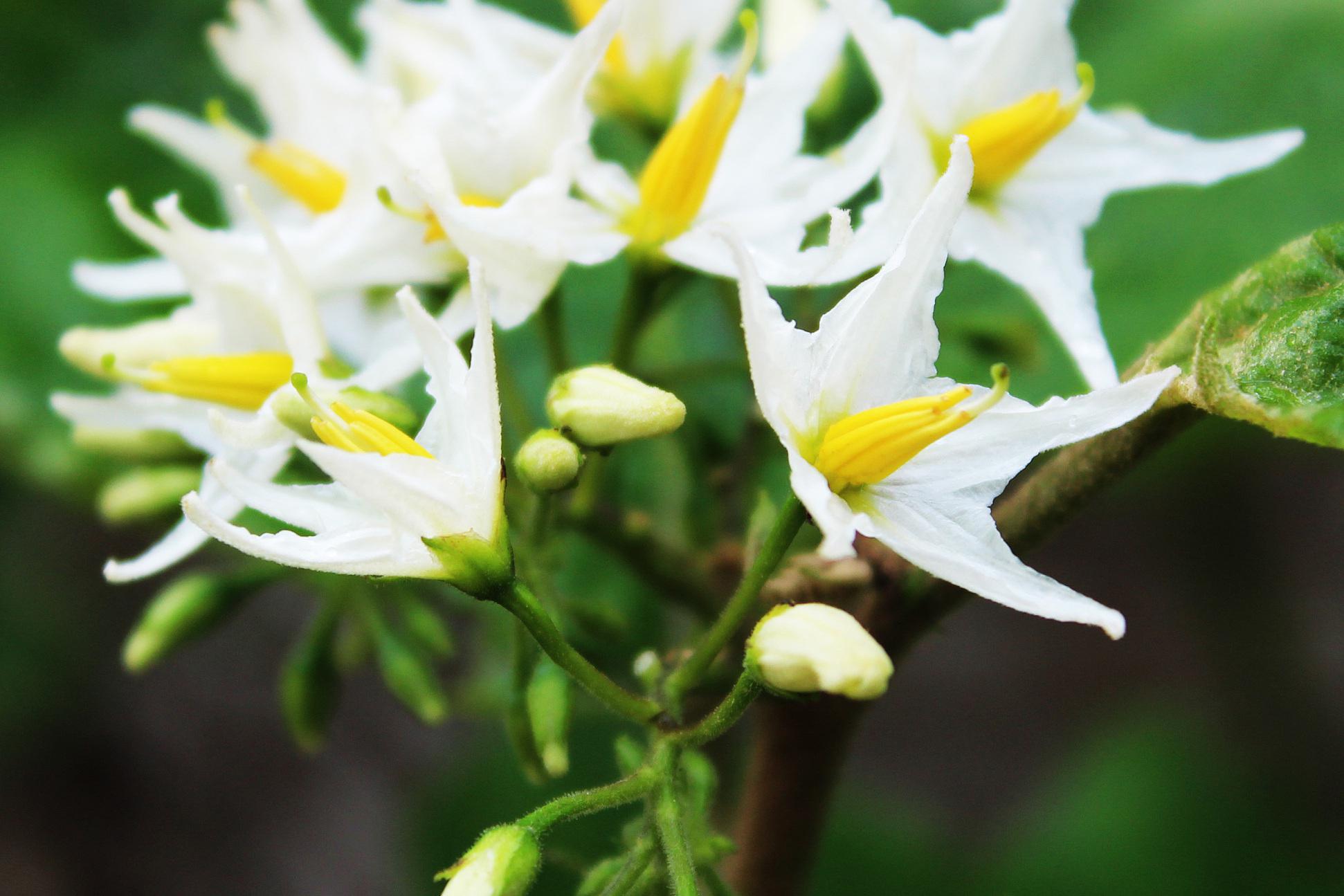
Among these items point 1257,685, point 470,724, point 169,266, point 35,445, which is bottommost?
point 470,724

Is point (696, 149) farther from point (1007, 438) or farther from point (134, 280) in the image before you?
point (134, 280)

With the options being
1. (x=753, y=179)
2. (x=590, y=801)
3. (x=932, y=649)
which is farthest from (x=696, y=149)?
(x=932, y=649)

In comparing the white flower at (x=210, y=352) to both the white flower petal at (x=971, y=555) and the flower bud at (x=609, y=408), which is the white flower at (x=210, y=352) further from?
the white flower petal at (x=971, y=555)

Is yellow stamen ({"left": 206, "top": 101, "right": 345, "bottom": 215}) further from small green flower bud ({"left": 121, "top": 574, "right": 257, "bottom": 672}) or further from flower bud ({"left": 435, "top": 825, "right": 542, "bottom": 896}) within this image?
flower bud ({"left": 435, "top": 825, "right": 542, "bottom": 896})

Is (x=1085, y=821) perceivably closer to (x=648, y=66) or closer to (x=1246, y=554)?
(x=1246, y=554)

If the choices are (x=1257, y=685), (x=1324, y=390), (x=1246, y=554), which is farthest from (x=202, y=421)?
(x=1246, y=554)

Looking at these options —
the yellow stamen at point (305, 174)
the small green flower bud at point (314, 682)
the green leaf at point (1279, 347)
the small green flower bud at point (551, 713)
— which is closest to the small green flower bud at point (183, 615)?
the small green flower bud at point (314, 682)
